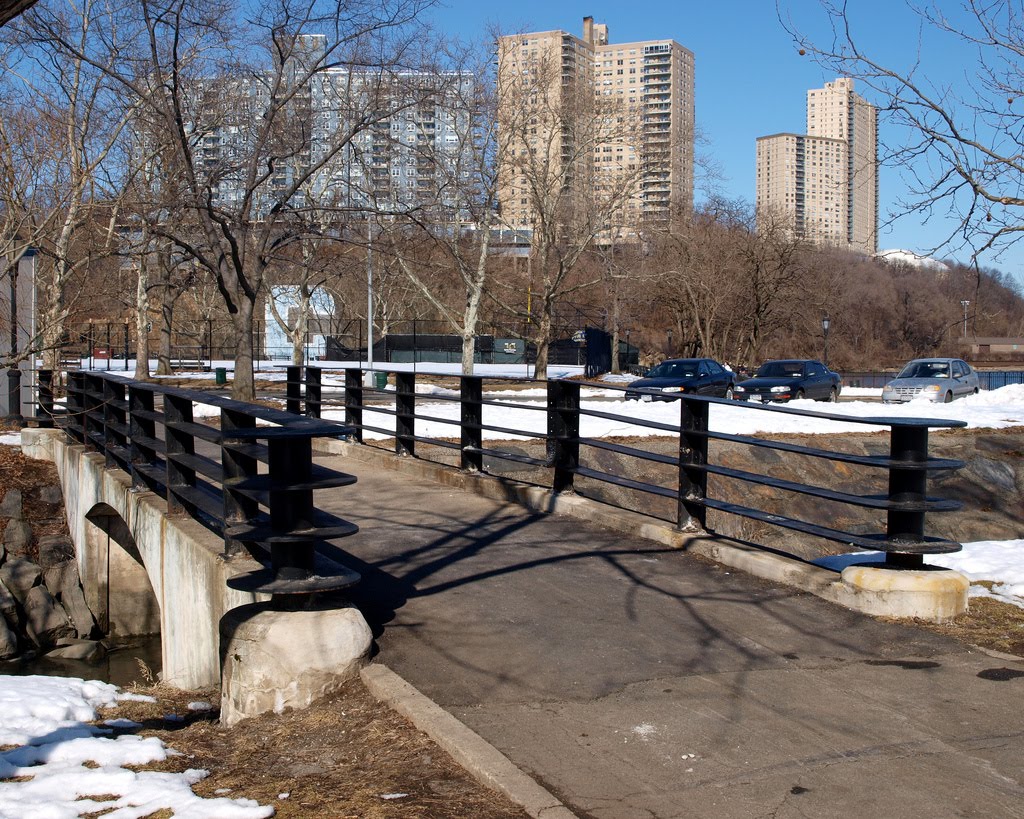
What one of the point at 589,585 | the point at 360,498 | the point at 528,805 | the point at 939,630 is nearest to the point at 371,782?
the point at 528,805

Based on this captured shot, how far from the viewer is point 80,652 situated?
497 inches

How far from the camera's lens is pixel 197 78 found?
96.2 feet

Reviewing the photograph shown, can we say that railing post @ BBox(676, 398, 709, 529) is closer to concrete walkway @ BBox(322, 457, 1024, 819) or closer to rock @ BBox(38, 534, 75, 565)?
concrete walkway @ BBox(322, 457, 1024, 819)

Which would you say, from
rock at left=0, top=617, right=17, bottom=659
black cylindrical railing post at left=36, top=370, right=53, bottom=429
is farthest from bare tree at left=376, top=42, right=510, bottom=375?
rock at left=0, top=617, right=17, bottom=659

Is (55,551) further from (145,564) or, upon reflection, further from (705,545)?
(705,545)

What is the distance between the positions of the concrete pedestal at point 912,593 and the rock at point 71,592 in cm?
1042

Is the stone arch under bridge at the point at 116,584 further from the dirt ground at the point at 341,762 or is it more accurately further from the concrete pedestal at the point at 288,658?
the concrete pedestal at the point at 288,658

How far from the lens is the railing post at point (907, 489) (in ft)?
20.5

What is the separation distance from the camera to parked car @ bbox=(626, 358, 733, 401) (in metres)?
28.8

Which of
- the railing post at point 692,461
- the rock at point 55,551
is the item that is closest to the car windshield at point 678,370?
the rock at point 55,551

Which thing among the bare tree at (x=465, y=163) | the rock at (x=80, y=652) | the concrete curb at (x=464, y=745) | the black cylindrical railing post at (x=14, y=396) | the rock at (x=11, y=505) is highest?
the bare tree at (x=465, y=163)

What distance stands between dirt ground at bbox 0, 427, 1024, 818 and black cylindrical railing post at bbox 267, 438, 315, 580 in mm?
664

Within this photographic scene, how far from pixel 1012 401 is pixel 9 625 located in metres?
24.7

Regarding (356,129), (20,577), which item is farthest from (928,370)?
(20,577)
